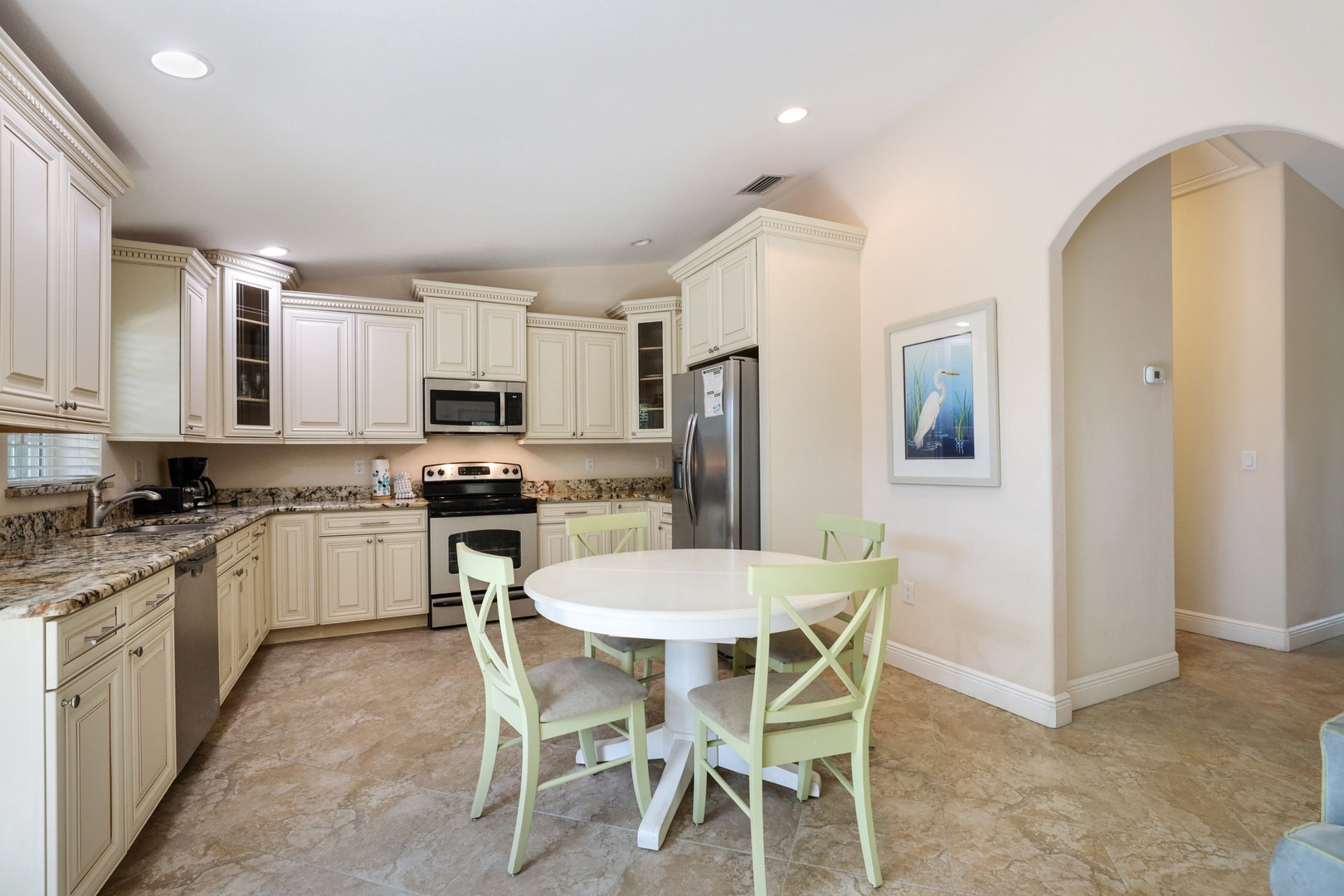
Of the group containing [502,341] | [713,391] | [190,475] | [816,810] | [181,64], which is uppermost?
[181,64]

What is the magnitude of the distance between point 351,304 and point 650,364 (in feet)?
7.05

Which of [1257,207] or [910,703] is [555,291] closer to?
[910,703]

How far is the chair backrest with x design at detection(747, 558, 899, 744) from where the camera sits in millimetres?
1591

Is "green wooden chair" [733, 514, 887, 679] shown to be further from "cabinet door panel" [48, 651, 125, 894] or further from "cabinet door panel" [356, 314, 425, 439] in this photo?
"cabinet door panel" [356, 314, 425, 439]

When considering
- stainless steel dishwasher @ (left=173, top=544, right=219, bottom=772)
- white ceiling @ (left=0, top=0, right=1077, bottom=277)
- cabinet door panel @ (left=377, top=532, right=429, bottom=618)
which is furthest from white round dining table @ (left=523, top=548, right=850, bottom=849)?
cabinet door panel @ (left=377, top=532, right=429, bottom=618)

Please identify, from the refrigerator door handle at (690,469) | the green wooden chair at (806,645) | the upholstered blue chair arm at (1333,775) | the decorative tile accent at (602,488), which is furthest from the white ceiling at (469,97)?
the upholstered blue chair arm at (1333,775)

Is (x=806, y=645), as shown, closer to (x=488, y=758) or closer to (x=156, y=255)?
(x=488, y=758)

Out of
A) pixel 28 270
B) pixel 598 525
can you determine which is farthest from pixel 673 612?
pixel 28 270

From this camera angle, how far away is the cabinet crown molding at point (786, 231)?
3.35 m

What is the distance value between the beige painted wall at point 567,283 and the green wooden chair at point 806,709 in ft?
12.8

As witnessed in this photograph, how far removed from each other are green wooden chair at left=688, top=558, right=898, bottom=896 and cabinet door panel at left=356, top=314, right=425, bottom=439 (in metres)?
3.41

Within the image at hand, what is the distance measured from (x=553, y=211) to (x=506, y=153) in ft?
2.70

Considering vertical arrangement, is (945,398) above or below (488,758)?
above

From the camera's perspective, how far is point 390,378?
4477 millimetres
